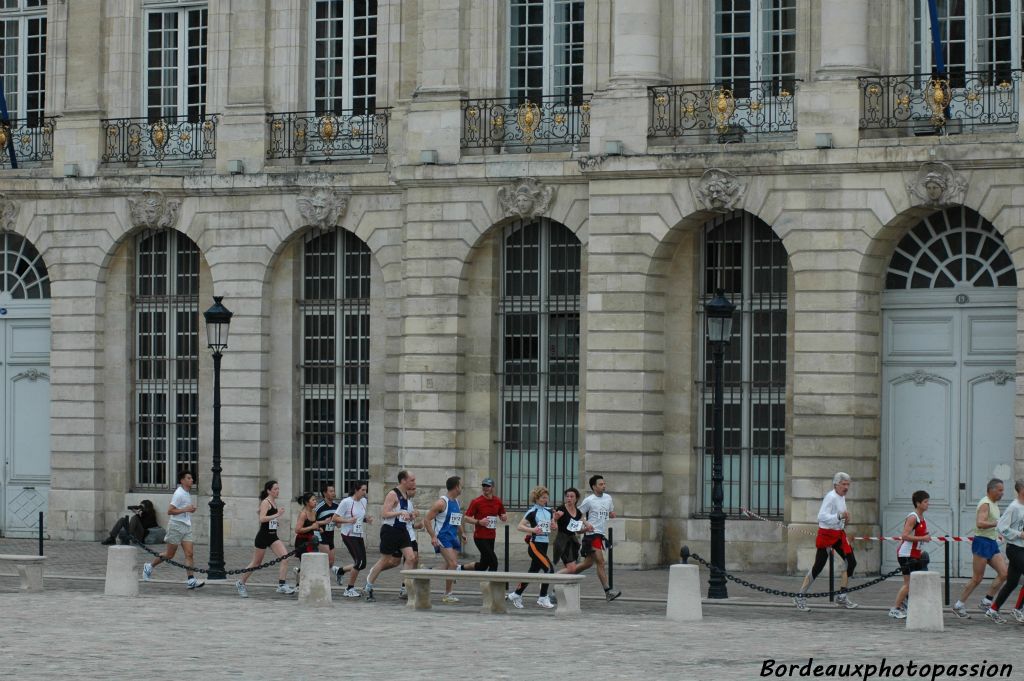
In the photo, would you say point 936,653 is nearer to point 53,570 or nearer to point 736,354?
point 736,354

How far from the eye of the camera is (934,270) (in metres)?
32.6

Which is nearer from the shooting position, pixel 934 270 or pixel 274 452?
Answer: pixel 934 270

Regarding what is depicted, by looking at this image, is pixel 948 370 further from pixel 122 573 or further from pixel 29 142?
pixel 29 142

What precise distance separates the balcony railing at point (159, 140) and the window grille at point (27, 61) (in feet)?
5.51

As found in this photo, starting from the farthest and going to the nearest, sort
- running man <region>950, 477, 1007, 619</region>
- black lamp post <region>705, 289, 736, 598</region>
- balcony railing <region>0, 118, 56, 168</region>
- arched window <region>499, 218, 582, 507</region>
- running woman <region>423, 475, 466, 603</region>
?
balcony railing <region>0, 118, 56, 168</region>
arched window <region>499, 218, 582, 507</region>
black lamp post <region>705, 289, 736, 598</region>
running woman <region>423, 475, 466, 603</region>
running man <region>950, 477, 1007, 619</region>

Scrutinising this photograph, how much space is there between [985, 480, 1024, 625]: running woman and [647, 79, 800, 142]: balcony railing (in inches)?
335

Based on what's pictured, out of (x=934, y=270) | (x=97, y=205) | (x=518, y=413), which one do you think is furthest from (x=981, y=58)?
(x=97, y=205)

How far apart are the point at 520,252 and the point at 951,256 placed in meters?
6.53

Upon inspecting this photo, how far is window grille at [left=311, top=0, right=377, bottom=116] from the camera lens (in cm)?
3694

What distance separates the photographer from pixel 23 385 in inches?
1553

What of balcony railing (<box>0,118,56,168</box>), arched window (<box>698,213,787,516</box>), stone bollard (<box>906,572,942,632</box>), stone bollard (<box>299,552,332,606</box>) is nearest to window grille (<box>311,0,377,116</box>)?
→ balcony railing (<box>0,118,56,168</box>)

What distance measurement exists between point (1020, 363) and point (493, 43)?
30.5 ft

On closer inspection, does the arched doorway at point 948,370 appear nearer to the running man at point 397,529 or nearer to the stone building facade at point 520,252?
the stone building facade at point 520,252

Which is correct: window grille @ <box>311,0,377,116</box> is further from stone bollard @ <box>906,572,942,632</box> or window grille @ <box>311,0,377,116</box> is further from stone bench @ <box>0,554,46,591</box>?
stone bollard @ <box>906,572,942,632</box>
